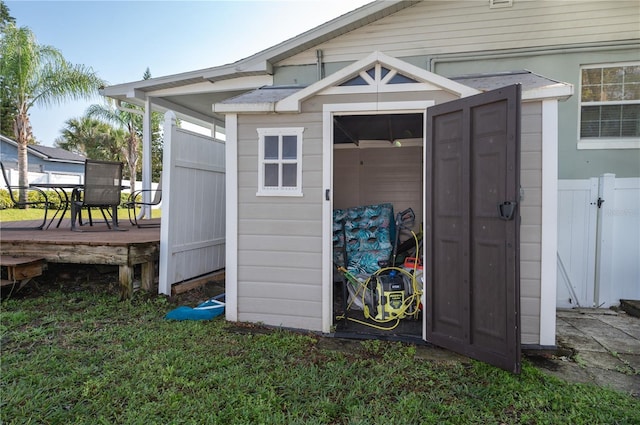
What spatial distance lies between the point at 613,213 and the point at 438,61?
9.83ft

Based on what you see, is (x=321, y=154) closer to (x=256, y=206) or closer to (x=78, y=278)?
(x=256, y=206)

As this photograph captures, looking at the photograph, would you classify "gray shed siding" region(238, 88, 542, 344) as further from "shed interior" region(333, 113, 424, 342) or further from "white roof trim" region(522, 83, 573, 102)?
"shed interior" region(333, 113, 424, 342)

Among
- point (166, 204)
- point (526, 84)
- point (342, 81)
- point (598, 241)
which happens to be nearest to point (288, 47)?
point (342, 81)

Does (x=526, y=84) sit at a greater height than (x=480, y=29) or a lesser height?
lesser

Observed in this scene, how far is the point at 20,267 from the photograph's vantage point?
4.11 m

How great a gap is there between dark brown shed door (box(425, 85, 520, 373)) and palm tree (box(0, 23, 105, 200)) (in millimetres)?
12856

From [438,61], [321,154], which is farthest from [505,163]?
[438,61]

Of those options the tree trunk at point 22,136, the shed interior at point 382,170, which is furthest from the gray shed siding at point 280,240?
the tree trunk at point 22,136

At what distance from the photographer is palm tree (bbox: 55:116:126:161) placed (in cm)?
2417

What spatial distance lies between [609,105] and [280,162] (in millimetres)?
4538

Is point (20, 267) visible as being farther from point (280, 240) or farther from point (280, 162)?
point (280, 162)

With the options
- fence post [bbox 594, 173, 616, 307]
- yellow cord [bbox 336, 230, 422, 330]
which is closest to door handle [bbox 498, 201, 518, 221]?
yellow cord [bbox 336, 230, 422, 330]

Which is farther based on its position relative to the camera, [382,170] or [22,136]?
[22,136]

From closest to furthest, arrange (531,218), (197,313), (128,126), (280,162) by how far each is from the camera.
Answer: (531,218) → (280,162) → (197,313) → (128,126)
